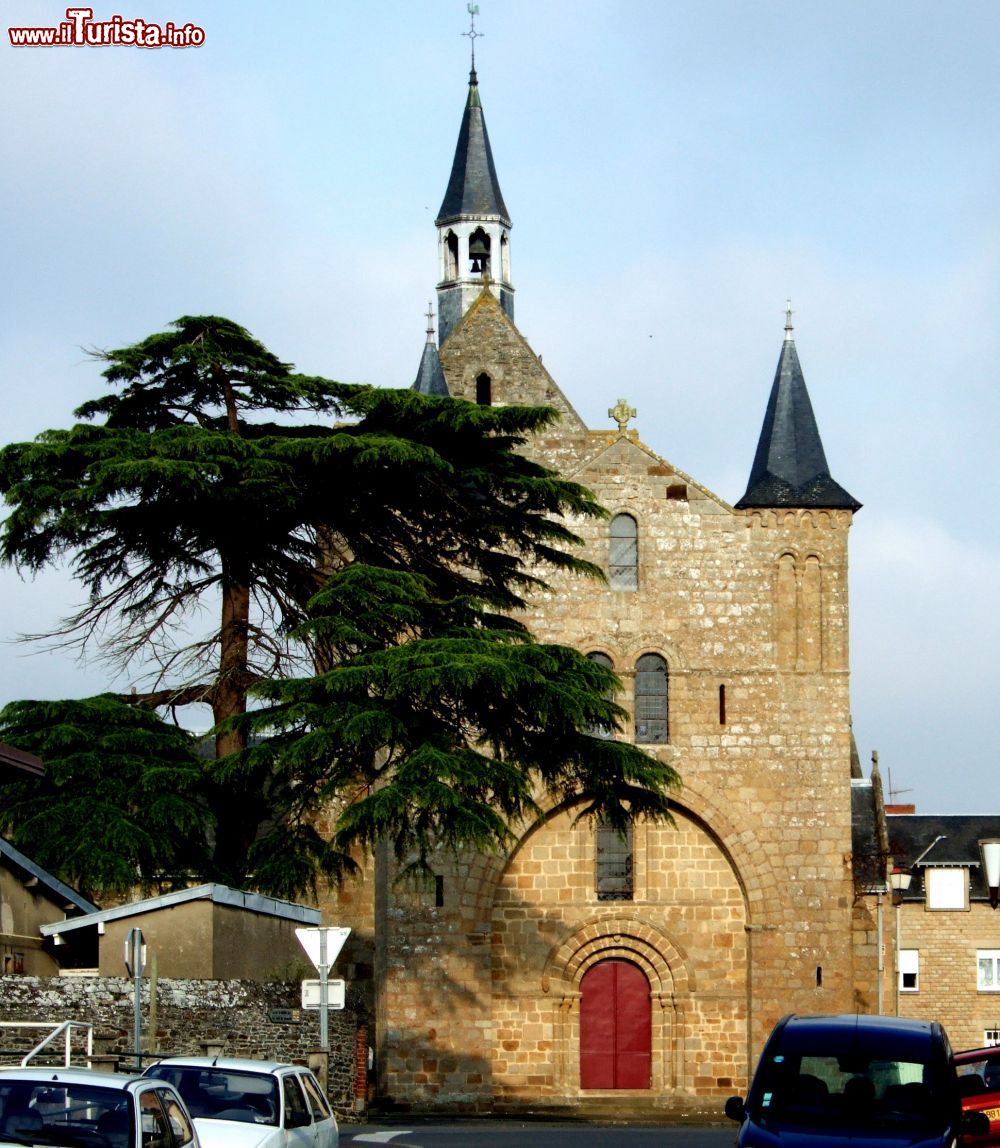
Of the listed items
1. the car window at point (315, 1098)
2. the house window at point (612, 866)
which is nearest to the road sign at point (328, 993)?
the car window at point (315, 1098)

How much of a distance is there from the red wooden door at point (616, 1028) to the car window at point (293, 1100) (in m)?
20.3

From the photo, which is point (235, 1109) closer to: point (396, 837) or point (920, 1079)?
point (920, 1079)

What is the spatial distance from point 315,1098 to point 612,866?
19959 mm

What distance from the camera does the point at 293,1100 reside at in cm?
1397

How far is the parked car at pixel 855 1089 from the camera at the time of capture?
12.2m

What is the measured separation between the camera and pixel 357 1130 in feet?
75.3

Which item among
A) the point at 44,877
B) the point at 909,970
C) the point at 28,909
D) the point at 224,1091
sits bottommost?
the point at 224,1091

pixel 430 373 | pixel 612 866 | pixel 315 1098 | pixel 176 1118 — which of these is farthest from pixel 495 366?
pixel 176 1118

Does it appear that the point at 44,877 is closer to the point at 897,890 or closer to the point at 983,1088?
the point at 983,1088

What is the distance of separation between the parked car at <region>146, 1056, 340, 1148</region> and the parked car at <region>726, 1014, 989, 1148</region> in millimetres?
2837

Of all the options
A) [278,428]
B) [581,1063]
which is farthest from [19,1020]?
[581,1063]

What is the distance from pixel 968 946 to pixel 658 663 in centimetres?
1247

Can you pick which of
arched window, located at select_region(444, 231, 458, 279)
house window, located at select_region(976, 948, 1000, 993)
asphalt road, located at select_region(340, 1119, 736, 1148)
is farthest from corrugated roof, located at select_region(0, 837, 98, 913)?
arched window, located at select_region(444, 231, 458, 279)

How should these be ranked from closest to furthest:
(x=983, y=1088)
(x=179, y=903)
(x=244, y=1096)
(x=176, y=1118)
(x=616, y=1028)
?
(x=176, y=1118)
(x=244, y=1096)
(x=983, y=1088)
(x=179, y=903)
(x=616, y=1028)
